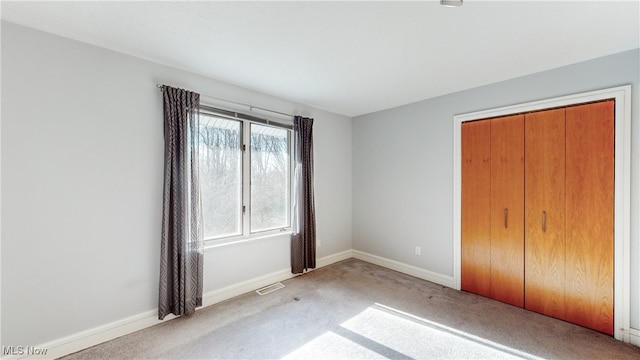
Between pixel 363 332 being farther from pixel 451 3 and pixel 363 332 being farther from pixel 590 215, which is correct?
pixel 451 3

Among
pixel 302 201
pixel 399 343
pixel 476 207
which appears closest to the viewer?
pixel 399 343

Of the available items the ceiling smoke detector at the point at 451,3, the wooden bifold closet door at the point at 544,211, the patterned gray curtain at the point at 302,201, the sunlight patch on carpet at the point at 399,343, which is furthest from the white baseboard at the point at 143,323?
the ceiling smoke detector at the point at 451,3

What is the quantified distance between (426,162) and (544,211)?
1.34m

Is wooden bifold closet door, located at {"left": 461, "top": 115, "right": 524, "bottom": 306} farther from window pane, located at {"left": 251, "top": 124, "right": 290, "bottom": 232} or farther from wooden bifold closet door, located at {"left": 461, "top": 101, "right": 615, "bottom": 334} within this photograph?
window pane, located at {"left": 251, "top": 124, "right": 290, "bottom": 232}

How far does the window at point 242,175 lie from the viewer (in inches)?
110

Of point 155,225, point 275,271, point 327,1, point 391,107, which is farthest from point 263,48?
point 275,271

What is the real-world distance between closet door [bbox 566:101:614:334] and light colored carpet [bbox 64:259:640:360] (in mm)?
238

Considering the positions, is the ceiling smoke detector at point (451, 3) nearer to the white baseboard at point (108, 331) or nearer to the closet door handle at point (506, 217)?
the closet door handle at point (506, 217)

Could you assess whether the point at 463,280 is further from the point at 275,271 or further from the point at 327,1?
the point at 327,1

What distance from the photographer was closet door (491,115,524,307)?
2.69m

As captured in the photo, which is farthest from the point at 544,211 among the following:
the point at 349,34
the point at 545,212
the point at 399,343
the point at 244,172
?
the point at 244,172

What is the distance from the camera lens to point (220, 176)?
2873 mm

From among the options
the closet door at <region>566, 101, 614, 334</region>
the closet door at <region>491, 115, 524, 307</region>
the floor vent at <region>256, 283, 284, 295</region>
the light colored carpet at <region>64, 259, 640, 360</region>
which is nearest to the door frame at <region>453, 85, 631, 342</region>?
the closet door at <region>566, 101, 614, 334</region>

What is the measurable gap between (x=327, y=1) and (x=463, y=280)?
10.7ft
